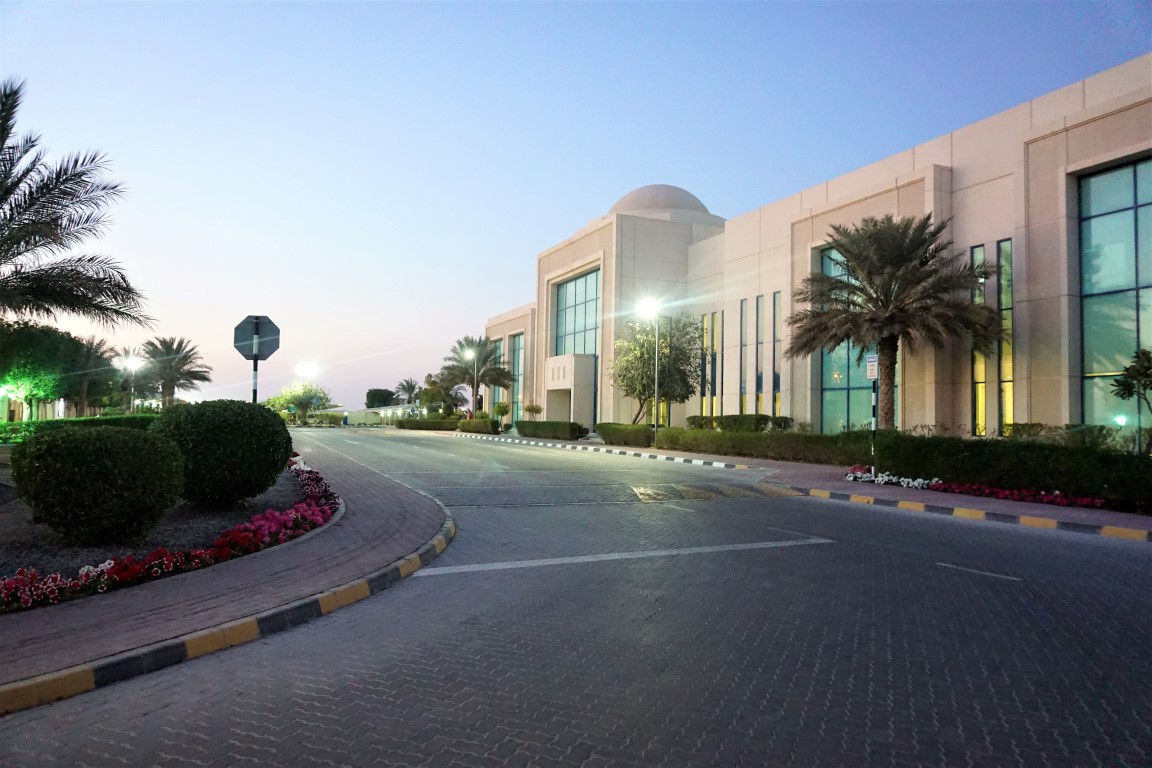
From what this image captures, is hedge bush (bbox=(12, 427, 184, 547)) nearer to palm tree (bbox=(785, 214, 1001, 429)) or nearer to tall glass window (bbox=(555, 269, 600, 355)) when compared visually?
palm tree (bbox=(785, 214, 1001, 429))

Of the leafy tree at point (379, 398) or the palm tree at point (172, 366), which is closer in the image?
the palm tree at point (172, 366)

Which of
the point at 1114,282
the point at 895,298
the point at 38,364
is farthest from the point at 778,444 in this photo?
the point at 38,364

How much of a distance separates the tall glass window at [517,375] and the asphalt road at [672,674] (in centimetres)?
5376

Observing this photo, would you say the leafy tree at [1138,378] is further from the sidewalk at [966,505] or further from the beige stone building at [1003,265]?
the sidewalk at [966,505]

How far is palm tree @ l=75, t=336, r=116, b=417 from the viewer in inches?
1667

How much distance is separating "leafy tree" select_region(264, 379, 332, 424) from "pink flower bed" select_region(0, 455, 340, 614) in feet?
274

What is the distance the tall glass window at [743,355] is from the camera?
1443 inches

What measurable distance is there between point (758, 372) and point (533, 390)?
25797mm

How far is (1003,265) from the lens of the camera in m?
24.7

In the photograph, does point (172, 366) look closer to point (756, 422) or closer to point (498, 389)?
point (498, 389)

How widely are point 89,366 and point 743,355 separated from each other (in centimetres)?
3907

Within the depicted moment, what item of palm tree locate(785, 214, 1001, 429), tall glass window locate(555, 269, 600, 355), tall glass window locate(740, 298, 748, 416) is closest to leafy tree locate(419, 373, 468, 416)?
tall glass window locate(555, 269, 600, 355)

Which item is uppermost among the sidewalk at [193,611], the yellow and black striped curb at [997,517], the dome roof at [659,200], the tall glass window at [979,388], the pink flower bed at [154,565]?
the dome roof at [659,200]

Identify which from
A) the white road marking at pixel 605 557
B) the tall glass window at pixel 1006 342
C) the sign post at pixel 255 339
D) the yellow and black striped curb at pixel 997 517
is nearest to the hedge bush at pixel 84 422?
the sign post at pixel 255 339
